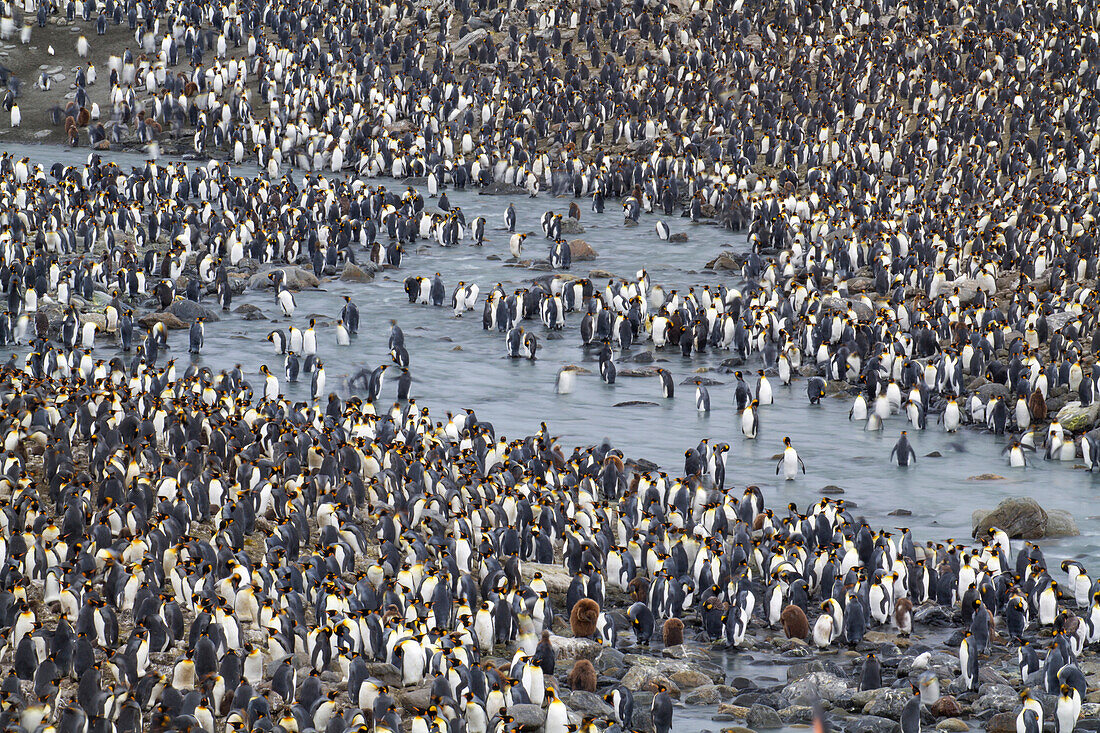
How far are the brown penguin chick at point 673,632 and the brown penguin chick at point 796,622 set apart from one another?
119 centimetres

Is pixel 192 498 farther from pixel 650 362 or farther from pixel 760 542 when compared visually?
pixel 650 362

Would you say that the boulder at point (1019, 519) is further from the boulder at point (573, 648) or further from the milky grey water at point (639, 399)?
the boulder at point (573, 648)

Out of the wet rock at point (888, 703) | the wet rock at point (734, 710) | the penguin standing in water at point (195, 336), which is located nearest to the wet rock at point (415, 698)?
the wet rock at point (734, 710)

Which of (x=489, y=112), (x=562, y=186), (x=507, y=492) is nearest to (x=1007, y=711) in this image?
(x=507, y=492)

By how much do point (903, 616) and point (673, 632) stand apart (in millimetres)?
2619

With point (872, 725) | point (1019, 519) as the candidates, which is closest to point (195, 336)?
point (1019, 519)

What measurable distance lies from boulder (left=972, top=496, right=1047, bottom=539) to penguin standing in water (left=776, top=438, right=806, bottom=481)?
3023 millimetres

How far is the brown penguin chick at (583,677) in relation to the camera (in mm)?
13195

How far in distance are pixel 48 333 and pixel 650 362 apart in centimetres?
1113

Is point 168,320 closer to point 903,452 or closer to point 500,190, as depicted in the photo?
point 500,190

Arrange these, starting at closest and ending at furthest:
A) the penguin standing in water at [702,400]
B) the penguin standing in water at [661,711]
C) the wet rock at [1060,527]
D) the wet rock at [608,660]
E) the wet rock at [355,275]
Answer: the penguin standing in water at [661,711]
the wet rock at [608,660]
the wet rock at [1060,527]
the penguin standing in water at [702,400]
the wet rock at [355,275]

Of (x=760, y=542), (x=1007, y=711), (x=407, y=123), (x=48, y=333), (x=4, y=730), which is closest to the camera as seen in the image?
(x=4, y=730)

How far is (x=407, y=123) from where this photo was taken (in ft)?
135

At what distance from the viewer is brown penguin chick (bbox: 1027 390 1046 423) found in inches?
863
